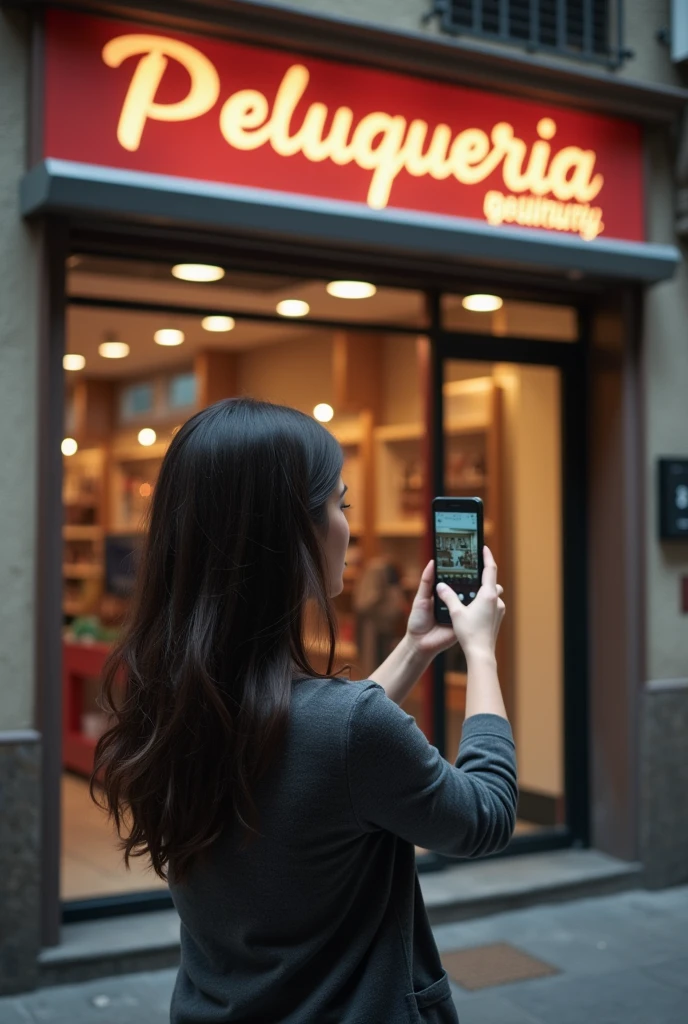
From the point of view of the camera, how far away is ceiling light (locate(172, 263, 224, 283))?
561cm

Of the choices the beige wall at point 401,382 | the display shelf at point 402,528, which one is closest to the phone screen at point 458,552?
the beige wall at point 401,382

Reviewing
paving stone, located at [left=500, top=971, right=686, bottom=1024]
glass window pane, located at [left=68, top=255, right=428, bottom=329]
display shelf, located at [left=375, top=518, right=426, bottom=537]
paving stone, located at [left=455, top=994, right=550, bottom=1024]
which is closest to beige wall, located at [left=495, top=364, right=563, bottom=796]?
display shelf, located at [left=375, top=518, right=426, bottom=537]

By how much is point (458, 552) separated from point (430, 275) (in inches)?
176

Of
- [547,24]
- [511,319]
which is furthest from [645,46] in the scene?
[511,319]

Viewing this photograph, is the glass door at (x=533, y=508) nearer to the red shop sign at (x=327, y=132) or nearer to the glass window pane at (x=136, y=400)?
the red shop sign at (x=327, y=132)

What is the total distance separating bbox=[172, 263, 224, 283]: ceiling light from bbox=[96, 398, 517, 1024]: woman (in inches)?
160

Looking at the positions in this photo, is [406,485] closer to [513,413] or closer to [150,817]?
[513,413]

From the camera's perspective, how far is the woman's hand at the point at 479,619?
1.78 m

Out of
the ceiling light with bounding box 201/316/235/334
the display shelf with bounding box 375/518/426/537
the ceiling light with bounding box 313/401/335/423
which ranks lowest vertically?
the display shelf with bounding box 375/518/426/537

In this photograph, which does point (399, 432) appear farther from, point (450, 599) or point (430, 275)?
point (450, 599)

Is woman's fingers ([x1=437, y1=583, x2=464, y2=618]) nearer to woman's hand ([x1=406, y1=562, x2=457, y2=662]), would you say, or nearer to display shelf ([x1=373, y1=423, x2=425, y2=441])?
woman's hand ([x1=406, y1=562, x2=457, y2=662])

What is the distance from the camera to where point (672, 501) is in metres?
6.48

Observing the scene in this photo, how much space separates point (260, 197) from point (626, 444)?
2.55 m

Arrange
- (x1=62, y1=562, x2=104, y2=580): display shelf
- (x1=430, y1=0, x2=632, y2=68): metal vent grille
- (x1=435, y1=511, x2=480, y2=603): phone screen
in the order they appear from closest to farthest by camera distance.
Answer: (x1=435, y1=511, x2=480, y2=603): phone screen → (x1=430, y1=0, x2=632, y2=68): metal vent grille → (x1=62, y1=562, x2=104, y2=580): display shelf
